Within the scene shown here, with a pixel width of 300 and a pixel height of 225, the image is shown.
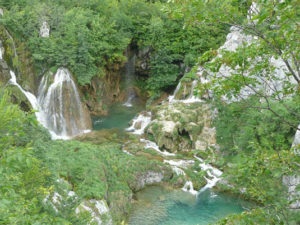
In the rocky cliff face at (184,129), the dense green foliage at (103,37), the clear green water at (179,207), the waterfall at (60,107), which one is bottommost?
the clear green water at (179,207)

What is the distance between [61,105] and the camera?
17922mm

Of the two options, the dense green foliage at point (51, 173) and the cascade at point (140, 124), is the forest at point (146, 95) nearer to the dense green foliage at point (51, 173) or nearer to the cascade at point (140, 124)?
the dense green foliage at point (51, 173)

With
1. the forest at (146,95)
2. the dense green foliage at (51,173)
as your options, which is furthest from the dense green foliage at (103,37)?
the dense green foliage at (51,173)

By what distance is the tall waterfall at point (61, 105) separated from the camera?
17.7m

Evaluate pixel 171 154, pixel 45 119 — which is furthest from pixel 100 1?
pixel 171 154

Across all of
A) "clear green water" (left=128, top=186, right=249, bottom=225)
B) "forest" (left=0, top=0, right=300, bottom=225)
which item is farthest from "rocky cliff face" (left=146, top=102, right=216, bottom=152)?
"clear green water" (left=128, top=186, right=249, bottom=225)

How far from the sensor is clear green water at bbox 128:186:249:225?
10.9 m

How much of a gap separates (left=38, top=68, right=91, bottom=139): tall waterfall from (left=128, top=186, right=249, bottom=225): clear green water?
22.7 ft

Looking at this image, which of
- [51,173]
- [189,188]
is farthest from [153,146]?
[51,173]

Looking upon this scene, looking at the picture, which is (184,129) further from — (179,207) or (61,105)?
(61,105)

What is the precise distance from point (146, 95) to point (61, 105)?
7.09 m

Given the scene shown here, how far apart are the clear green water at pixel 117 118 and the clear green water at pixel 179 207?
23.5 feet

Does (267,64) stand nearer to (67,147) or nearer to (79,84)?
(67,147)

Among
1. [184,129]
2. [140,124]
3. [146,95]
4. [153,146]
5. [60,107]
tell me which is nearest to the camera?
[153,146]
